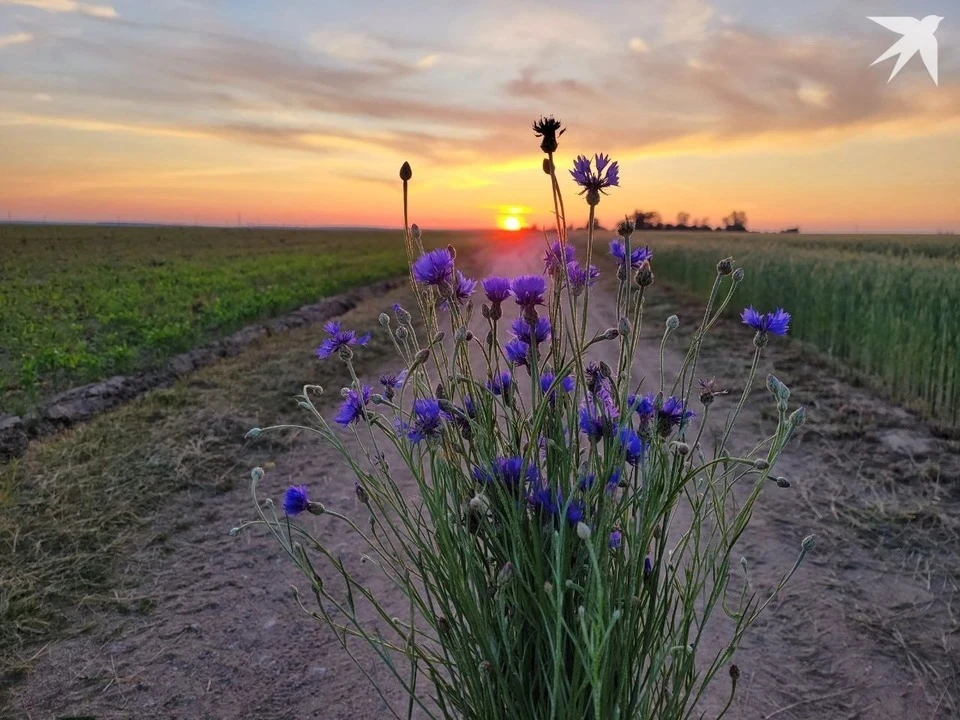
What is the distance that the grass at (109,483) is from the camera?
322 cm

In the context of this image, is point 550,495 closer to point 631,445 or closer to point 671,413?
point 631,445

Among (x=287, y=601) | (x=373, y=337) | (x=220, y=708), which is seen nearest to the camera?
(x=220, y=708)

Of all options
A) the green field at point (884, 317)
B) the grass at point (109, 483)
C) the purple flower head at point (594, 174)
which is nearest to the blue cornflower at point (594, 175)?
the purple flower head at point (594, 174)

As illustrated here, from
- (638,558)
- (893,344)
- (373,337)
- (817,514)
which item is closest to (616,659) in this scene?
(638,558)

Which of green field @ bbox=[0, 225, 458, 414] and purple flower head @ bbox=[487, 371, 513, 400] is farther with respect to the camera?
green field @ bbox=[0, 225, 458, 414]

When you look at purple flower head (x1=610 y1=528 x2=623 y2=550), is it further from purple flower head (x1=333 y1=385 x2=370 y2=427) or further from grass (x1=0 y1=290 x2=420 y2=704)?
grass (x1=0 y1=290 x2=420 y2=704)

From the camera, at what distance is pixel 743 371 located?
7590 millimetres

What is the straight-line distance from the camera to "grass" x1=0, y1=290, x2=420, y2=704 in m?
3.22

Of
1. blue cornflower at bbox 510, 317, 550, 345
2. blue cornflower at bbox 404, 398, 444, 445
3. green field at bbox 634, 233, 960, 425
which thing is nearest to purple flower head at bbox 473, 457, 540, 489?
blue cornflower at bbox 404, 398, 444, 445

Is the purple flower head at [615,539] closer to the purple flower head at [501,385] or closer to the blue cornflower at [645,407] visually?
the blue cornflower at [645,407]

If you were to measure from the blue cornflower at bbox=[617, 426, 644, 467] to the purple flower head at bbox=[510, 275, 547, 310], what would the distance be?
13.1 inches

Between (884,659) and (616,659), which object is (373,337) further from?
(616,659)

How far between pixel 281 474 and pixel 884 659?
3568 millimetres

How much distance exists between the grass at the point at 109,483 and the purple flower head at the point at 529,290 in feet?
8.36
